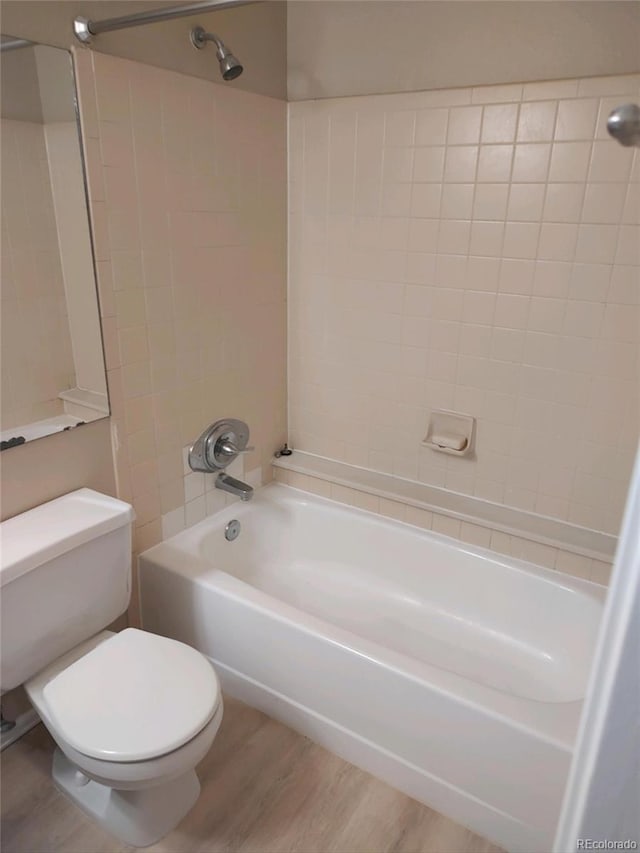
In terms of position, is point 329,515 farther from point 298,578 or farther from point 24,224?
point 24,224

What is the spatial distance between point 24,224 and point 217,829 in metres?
1.67

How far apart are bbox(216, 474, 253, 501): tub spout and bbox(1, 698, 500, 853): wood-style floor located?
2.62ft

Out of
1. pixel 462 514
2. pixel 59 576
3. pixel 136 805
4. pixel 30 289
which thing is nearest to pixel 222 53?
pixel 30 289

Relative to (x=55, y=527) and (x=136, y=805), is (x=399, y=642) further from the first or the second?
(x=55, y=527)

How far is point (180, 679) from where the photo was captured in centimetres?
148

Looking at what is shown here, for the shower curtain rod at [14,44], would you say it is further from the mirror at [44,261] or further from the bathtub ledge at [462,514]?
the bathtub ledge at [462,514]

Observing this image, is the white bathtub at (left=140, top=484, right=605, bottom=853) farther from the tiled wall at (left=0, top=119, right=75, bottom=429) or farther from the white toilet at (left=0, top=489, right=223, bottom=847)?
the tiled wall at (left=0, top=119, right=75, bottom=429)

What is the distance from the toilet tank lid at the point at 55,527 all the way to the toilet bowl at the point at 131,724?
300mm

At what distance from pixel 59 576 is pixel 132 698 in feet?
1.18

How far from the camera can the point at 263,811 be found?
161cm

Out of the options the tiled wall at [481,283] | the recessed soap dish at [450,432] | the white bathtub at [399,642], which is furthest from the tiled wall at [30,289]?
the recessed soap dish at [450,432]

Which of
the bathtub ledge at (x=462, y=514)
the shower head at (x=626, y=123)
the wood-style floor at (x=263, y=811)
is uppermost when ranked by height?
the shower head at (x=626, y=123)

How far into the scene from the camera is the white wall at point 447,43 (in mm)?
1594

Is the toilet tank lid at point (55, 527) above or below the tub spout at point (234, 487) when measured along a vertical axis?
above
